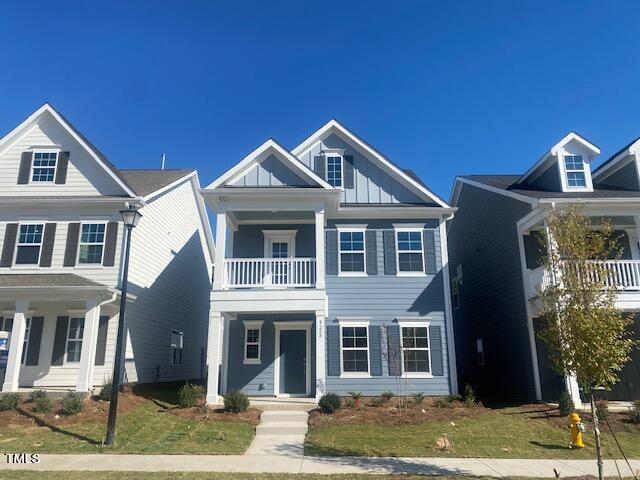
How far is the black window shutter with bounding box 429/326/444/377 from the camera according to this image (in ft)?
53.9

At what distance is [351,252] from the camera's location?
17.5 metres

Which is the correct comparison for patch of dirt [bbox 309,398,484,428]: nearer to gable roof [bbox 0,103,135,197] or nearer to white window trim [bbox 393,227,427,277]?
white window trim [bbox 393,227,427,277]

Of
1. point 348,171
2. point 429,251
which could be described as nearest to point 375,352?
point 429,251

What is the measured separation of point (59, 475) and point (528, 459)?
8.97 m

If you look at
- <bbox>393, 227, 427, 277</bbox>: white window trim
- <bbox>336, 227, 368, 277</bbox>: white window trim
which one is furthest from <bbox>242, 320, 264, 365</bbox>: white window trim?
<bbox>393, 227, 427, 277</bbox>: white window trim

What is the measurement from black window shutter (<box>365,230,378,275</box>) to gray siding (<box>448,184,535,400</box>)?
16.8 ft

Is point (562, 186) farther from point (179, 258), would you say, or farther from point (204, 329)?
point (204, 329)

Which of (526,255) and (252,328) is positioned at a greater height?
(526,255)

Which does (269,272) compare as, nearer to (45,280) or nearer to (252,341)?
(252,341)

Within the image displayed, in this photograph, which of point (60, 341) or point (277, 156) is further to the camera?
point (277, 156)

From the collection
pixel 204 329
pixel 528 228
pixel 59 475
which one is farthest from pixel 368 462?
pixel 204 329

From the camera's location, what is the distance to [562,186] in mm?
16781

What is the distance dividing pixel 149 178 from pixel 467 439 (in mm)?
16534

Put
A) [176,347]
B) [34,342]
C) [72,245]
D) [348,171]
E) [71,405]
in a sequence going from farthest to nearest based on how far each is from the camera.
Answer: [176,347], [348,171], [72,245], [34,342], [71,405]
